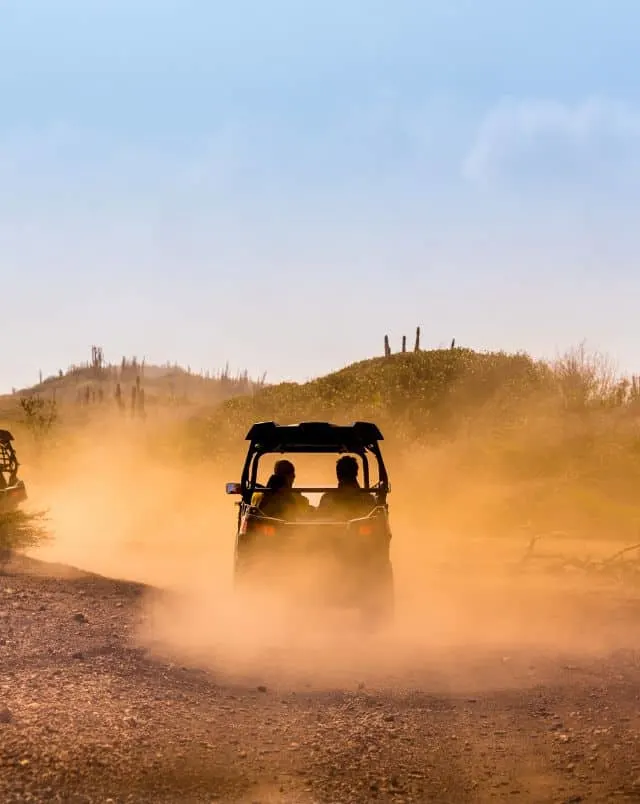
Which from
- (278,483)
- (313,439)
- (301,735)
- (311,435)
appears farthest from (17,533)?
(301,735)

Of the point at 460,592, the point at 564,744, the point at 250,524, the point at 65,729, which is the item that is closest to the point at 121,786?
the point at 65,729

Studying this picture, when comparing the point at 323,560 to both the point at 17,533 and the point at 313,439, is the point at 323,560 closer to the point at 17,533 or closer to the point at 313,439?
the point at 313,439

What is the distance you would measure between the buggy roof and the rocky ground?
3.11m

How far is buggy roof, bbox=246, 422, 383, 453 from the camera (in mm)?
11297

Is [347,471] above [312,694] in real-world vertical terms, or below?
above

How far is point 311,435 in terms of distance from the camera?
11.9 metres

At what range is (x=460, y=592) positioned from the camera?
1440 centimetres

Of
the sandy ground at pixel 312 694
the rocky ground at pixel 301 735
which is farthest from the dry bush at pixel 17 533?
the rocky ground at pixel 301 735

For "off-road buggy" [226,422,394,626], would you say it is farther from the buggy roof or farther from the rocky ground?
the rocky ground

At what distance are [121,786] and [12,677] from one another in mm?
2802

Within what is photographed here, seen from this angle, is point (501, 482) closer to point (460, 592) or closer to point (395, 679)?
point (460, 592)

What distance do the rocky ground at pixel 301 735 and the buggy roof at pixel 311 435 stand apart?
3.11 m

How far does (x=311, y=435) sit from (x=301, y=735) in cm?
571

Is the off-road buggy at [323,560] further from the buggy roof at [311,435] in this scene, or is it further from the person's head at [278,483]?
the buggy roof at [311,435]
